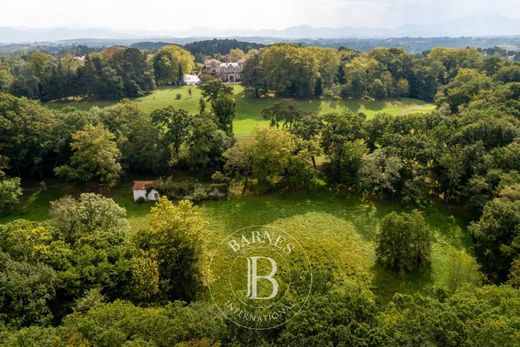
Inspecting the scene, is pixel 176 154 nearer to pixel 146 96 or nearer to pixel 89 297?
pixel 89 297

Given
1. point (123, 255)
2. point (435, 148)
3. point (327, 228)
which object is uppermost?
point (435, 148)

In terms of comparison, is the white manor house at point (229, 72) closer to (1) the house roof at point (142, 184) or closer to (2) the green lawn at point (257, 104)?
(2) the green lawn at point (257, 104)

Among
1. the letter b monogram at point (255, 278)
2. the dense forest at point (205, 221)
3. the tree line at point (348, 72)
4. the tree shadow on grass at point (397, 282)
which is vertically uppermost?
the tree line at point (348, 72)

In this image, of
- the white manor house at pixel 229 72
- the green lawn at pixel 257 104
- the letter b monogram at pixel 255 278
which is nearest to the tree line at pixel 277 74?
the green lawn at pixel 257 104

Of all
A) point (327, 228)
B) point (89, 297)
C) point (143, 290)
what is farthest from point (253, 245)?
point (89, 297)

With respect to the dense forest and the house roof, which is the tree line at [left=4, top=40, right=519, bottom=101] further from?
the house roof

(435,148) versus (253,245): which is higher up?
(435,148)

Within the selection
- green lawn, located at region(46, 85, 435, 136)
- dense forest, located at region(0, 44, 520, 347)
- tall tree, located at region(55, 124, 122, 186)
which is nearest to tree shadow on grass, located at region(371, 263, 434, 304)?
dense forest, located at region(0, 44, 520, 347)
